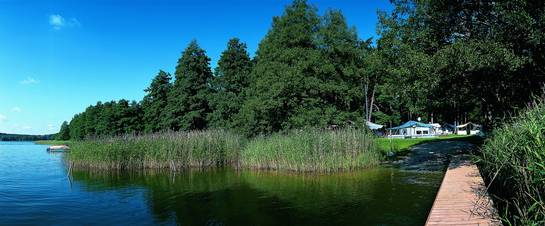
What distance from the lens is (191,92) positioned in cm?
4691

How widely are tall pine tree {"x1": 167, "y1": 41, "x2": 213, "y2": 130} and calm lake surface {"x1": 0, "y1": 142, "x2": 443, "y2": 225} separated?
89.1ft

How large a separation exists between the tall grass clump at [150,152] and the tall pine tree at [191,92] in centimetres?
2298

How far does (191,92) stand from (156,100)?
8.31 m

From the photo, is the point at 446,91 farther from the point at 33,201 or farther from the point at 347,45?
the point at 33,201

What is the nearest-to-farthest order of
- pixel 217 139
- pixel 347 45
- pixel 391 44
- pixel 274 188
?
pixel 274 188
pixel 391 44
pixel 217 139
pixel 347 45

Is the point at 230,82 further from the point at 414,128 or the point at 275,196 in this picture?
the point at 275,196

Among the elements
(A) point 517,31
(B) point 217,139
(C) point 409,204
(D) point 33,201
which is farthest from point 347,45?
(D) point 33,201

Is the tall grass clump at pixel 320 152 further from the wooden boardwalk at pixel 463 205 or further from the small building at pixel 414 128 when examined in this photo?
the small building at pixel 414 128

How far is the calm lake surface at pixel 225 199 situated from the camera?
33.1 ft

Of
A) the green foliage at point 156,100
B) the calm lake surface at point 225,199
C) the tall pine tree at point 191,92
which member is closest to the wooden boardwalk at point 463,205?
the calm lake surface at point 225,199

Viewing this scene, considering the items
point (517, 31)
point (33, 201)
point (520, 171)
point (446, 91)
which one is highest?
point (517, 31)

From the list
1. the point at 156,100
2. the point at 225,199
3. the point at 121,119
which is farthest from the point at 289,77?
the point at 121,119

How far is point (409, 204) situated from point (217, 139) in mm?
13595

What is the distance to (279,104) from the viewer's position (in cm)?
2745
